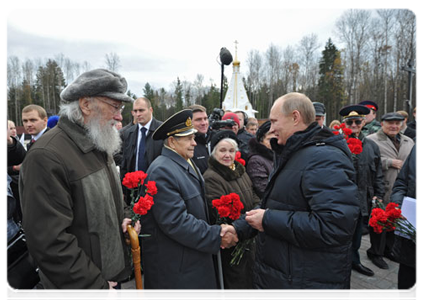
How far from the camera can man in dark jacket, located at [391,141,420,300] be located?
2.39 m

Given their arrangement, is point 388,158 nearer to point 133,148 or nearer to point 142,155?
point 142,155

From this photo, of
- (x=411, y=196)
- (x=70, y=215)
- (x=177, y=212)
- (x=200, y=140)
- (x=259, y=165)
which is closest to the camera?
(x=70, y=215)

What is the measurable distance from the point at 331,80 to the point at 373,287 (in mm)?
46030

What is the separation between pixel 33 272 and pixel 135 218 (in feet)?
2.77

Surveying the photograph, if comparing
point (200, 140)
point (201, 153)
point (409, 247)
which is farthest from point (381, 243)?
point (200, 140)

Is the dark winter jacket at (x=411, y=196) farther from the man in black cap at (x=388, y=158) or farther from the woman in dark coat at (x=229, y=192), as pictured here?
the man in black cap at (x=388, y=158)

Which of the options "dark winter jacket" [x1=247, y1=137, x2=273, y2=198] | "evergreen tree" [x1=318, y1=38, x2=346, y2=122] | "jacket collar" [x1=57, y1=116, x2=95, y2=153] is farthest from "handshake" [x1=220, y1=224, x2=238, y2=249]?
"evergreen tree" [x1=318, y1=38, x2=346, y2=122]

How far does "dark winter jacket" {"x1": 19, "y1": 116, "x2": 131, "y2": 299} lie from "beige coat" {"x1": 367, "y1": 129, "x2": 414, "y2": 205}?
4541 millimetres

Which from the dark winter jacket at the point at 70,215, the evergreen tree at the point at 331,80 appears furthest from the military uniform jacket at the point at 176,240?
the evergreen tree at the point at 331,80

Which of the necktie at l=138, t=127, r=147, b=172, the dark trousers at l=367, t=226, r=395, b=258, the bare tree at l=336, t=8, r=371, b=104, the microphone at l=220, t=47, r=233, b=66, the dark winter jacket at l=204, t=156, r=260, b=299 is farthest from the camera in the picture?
the bare tree at l=336, t=8, r=371, b=104

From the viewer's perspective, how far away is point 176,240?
2.28 meters

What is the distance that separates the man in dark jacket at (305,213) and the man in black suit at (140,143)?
8.98 ft

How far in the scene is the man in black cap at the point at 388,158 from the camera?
178 inches

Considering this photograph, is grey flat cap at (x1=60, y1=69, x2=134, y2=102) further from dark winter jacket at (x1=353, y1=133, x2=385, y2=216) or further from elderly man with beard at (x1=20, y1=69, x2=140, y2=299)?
dark winter jacket at (x1=353, y1=133, x2=385, y2=216)
